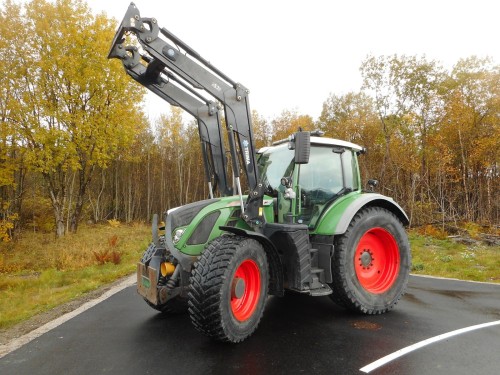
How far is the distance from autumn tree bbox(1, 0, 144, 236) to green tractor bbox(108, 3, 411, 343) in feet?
39.6

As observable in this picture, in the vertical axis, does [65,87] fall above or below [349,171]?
above

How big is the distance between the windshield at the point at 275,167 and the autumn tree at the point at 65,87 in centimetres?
1226

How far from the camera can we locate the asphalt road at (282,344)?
299 cm

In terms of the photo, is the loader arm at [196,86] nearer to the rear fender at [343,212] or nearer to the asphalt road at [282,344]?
the rear fender at [343,212]

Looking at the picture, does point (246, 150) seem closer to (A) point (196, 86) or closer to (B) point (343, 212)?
(A) point (196, 86)

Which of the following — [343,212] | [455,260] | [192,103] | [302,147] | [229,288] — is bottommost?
[455,260]

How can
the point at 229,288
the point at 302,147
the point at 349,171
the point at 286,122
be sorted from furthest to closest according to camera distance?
the point at 286,122 → the point at 349,171 → the point at 302,147 → the point at 229,288

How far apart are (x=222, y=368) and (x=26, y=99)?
15.2 metres

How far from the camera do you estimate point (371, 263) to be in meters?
4.75

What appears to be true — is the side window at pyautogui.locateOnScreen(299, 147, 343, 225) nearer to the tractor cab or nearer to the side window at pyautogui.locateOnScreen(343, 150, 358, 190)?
the tractor cab

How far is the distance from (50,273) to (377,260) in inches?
304

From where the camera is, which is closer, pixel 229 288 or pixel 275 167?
pixel 229 288

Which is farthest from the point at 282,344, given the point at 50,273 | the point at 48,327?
the point at 50,273

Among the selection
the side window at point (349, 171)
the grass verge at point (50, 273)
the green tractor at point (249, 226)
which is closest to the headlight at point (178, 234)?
the green tractor at point (249, 226)
